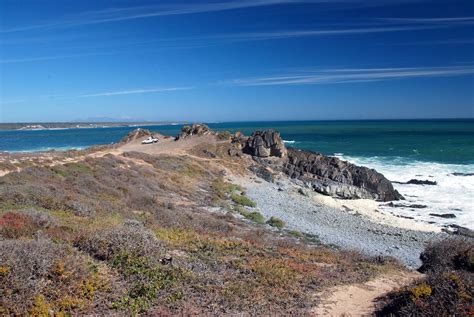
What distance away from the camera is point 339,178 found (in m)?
40.2

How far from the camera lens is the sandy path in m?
9.22

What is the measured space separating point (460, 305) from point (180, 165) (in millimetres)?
33021

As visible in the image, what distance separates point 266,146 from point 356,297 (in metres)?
38.5

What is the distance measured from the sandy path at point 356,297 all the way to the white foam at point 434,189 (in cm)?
1822

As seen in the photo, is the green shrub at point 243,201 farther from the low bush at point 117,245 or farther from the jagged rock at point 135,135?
the jagged rock at point 135,135

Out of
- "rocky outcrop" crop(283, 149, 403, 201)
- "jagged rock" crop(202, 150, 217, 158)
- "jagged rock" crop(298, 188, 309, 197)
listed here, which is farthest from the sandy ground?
"jagged rock" crop(202, 150, 217, 158)

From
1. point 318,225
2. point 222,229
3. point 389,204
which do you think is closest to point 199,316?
point 222,229

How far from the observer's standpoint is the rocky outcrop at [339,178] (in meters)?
37.6

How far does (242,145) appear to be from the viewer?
51.2 meters

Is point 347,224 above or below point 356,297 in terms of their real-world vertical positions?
below

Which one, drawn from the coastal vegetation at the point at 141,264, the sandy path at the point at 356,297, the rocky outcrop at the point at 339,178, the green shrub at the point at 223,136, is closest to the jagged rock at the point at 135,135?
the green shrub at the point at 223,136

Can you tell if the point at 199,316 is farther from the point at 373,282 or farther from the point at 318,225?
the point at 318,225

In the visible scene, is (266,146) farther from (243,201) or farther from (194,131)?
(243,201)

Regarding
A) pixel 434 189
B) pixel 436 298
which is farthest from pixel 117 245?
pixel 434 189
